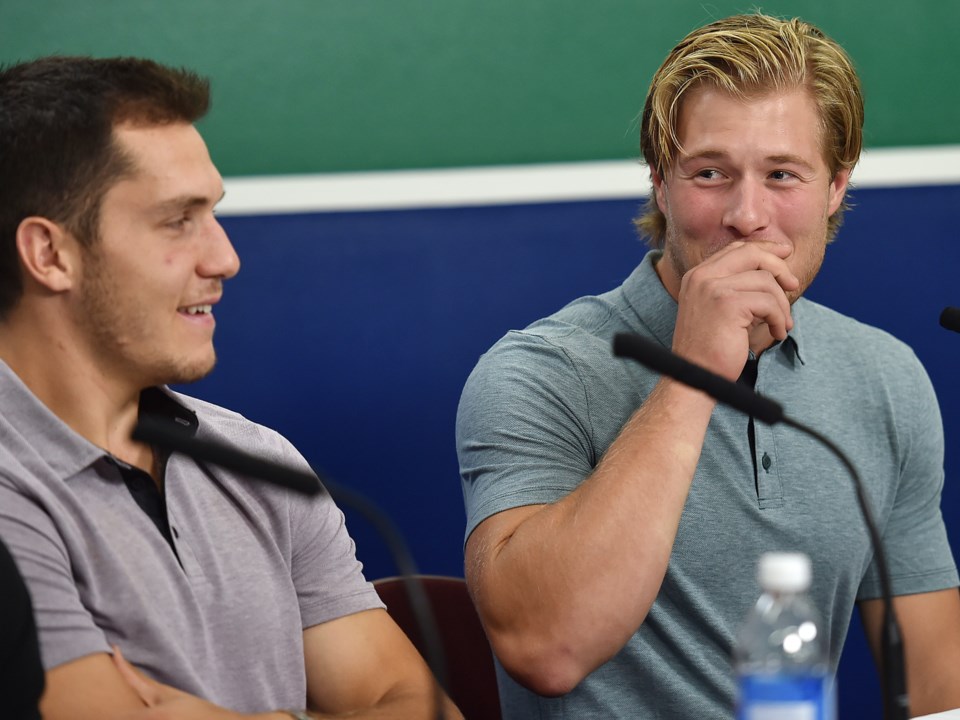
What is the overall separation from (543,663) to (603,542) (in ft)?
0.45

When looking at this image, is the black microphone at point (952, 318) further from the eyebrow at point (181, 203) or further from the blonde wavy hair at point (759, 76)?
the eyebrow at point (181, 203)

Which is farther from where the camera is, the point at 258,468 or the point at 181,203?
the point at 181,203

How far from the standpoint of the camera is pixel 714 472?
4.81 feet

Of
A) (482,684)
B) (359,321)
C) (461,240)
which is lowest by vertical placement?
(482,684)

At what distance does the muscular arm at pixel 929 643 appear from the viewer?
1.44 meters

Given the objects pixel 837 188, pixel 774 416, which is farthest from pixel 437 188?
pixel 774 416

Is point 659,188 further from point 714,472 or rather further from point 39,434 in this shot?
point 39,434

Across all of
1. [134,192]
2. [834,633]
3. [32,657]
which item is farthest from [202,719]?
[834,633]

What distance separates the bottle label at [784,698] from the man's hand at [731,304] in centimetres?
55

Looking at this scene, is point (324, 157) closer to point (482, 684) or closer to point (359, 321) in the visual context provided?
point (359, 321)

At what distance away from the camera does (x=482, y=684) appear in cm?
166

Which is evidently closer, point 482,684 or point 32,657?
point 32,657

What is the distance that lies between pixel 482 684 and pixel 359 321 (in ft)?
2.35

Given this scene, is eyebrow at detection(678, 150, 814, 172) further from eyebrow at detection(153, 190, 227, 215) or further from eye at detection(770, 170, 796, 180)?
eyebrow at detection(153, 190, 227, 215)
